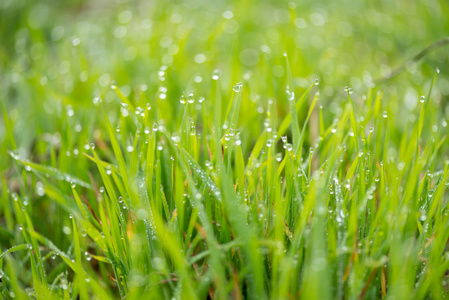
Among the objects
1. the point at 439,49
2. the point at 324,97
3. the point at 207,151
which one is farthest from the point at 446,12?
the point at 207,151

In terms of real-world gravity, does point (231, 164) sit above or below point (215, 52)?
below

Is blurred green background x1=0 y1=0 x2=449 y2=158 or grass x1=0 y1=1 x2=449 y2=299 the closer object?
grass x1=0 y1=1 x2=449 y2=299

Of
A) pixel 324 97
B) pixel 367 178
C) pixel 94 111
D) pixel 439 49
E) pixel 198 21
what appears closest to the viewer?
pixel 367 178

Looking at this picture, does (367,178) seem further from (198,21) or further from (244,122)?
(198,21)

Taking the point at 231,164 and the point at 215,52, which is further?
the point at 215,52
